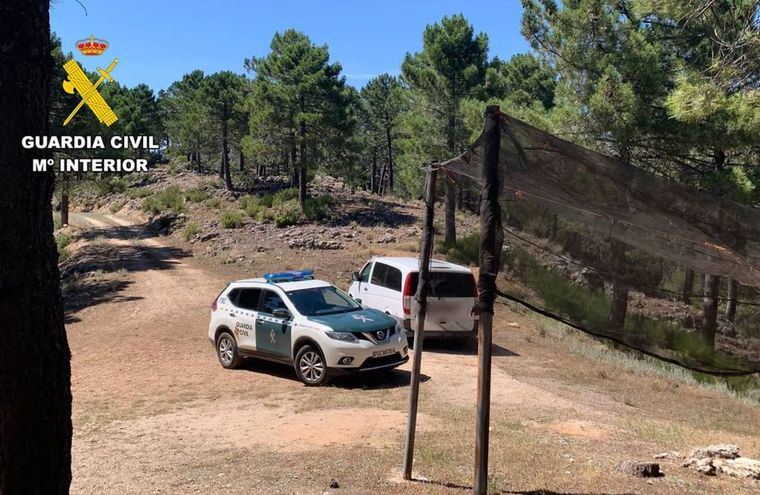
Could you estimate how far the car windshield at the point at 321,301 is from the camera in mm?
10836

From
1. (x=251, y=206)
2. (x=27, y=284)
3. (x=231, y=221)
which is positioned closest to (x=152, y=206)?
(x=251, y=206)

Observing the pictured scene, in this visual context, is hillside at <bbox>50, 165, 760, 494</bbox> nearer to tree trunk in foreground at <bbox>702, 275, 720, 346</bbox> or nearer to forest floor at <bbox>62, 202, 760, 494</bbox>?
forest floor at <bbox>62, 202, 760, 494</bbox>

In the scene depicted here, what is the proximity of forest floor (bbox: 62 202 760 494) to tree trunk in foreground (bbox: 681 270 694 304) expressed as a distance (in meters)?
1.97

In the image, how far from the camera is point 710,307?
4.71 m

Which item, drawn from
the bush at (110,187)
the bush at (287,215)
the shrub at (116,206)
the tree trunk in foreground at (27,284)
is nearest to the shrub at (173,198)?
the bush at (110,187)

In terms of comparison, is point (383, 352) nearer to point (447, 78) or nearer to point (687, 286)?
point (687, 286)

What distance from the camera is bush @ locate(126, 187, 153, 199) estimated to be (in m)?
50.4

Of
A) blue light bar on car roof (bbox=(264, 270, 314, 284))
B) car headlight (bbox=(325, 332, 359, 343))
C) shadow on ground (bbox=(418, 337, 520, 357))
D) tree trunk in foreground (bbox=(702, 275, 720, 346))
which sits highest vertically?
tree trunk in foreground (bbox=(702, 275, 720, 346))

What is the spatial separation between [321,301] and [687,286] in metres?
7.26

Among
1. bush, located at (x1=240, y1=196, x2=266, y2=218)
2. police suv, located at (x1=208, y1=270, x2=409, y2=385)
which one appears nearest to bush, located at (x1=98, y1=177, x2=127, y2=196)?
bush, located at (x1=240, y1=196, x2=266, y2=218)

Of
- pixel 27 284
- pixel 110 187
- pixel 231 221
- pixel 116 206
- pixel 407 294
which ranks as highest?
pixel 110 187

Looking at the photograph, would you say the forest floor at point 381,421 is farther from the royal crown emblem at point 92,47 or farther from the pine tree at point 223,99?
the pine tree at point 223,99

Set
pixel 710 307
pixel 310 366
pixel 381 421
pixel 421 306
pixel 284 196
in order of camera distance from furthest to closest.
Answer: pixel 284 196, pixel 310 366, pixel 381 421, pixel 421 306, pixel 710 307

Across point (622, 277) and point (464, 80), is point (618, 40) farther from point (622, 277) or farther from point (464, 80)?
point (622, 277)
